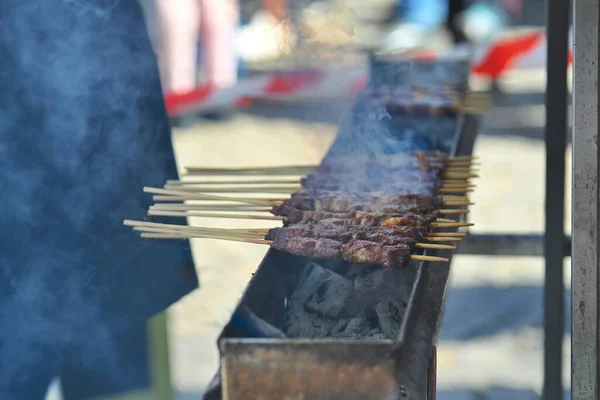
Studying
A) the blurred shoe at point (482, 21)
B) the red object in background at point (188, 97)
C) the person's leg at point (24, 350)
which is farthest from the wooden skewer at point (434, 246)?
the blurred shoe at point (482, 21)

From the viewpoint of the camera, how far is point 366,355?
5.88 feet

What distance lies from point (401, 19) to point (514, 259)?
9.29m

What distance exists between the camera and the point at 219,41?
10250 millimetres

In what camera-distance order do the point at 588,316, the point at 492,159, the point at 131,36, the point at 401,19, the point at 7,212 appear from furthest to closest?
1. the point at 401,19
2. the point at 492,159
3. the point at 131,36
4. the point at 7,212
5. the point at 588,316

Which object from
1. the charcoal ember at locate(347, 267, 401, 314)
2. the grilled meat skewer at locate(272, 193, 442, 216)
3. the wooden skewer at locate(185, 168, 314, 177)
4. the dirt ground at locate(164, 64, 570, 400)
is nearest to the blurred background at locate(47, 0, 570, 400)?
the dirt ground at locate(164, 64, 570, 400)

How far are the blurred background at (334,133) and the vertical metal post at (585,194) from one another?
8.76ft

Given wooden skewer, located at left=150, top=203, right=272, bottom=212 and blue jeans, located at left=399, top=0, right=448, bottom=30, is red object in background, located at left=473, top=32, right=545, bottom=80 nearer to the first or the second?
blue jeans, located at left=399, top=0, right=448, bottom=30

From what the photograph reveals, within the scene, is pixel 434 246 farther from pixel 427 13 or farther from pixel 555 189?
pixel 427 13

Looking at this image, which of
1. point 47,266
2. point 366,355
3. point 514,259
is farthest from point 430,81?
point 366,355

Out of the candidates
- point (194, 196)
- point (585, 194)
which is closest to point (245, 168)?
point (194, 196)

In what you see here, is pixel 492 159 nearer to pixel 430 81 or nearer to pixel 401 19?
pixel 430 81

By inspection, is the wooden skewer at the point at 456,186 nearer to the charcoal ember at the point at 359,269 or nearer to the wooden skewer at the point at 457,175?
the wooden skewer at the point at 457,175

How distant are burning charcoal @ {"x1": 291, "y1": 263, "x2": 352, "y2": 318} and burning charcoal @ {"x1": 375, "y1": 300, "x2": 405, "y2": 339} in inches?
5.3

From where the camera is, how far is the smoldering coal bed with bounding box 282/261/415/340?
7.48ft
